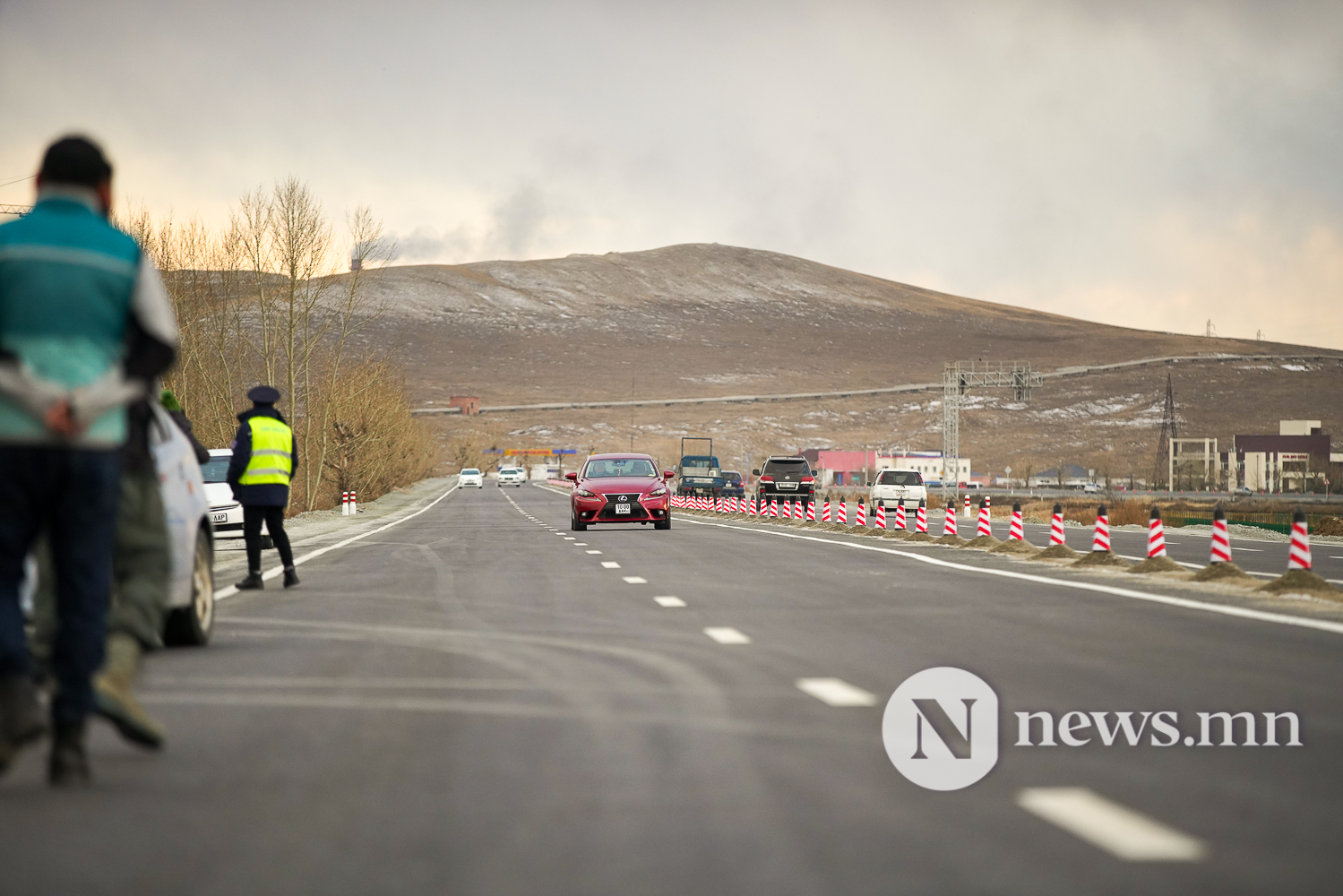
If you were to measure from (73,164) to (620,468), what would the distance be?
30.8 m

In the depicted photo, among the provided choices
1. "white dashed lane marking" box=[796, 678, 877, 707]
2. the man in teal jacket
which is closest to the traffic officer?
"white dashed lane marking" box=[796, 678, 877, 707]

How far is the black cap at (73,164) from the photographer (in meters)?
5.80

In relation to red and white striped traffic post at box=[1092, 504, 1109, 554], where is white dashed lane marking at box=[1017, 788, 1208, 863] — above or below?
below

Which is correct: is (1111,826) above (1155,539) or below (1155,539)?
below

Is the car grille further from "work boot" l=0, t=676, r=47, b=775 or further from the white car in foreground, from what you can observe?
"work boot" l=0, t=676, r=47, b=775

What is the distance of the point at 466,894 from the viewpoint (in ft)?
13.8

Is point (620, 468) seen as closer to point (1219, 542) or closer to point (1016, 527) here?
point (1016, 527)

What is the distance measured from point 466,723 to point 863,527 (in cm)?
2763

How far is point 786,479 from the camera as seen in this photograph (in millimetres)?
56219

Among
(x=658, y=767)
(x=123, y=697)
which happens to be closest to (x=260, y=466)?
→ (x=123, y=697)

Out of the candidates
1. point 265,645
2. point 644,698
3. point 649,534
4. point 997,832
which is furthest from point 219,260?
point 997,832

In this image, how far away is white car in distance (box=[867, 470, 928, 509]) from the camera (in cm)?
5462

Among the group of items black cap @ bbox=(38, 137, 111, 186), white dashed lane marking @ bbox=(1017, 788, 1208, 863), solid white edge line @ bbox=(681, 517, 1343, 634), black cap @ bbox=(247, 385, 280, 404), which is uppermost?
black cap @ bbox=(38, 137, 111, 186)

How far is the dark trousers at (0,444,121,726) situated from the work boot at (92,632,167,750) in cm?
15
